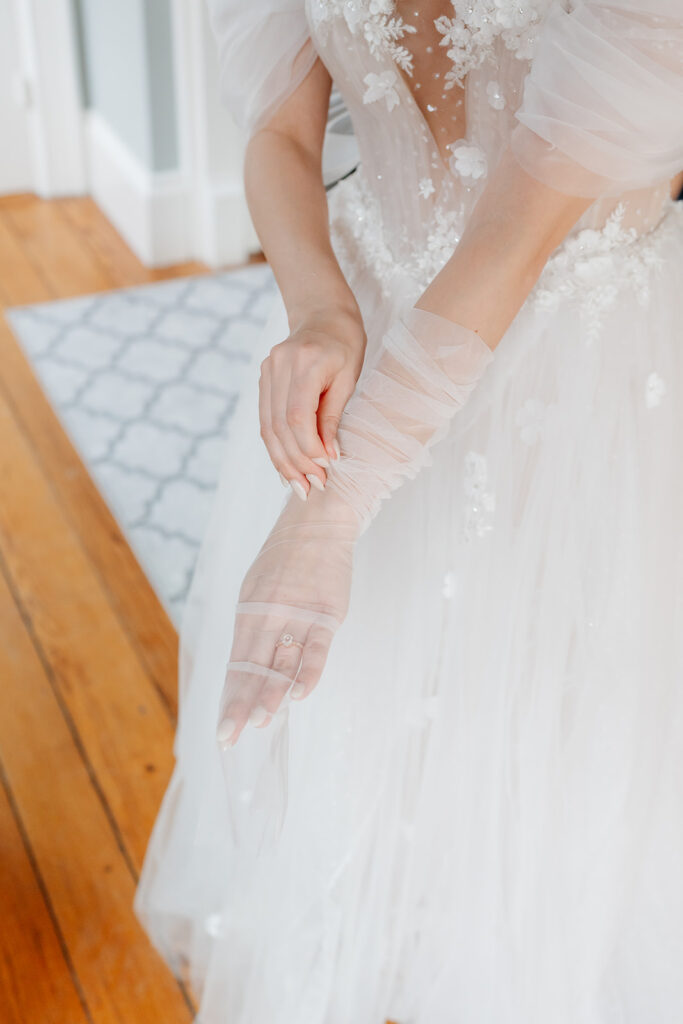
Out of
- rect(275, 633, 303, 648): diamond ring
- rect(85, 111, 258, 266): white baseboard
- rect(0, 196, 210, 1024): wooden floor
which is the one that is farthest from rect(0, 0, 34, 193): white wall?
rect(275, 633, 303, 648): diamond ring

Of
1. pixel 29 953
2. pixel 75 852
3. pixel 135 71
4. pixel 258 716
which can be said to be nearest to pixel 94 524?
pixel 75 852

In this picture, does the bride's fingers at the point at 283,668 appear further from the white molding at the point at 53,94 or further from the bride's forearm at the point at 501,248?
the white molding at the point at 53,94

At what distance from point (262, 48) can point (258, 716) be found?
73 cm

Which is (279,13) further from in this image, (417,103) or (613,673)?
(613,673)

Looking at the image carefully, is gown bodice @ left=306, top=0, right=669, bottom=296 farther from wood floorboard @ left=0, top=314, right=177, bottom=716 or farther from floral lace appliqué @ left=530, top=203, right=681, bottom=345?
wood floorboard @ left=0, top=314, right=177, bottom=716

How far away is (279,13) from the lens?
1.09m

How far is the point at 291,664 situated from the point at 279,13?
28.2 inches

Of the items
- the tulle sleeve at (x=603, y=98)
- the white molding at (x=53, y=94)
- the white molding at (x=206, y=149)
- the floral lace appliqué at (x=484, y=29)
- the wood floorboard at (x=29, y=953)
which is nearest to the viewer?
the tulle sleeve at (x=603, y=98)

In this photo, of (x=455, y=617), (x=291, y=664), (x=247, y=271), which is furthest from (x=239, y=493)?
(x=247, y=271)

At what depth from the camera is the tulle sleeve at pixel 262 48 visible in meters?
1.09

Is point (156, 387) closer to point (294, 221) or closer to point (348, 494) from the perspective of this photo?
point (294, 221)

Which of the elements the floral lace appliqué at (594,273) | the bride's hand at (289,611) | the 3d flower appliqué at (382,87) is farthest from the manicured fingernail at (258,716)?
the 3d flower appliqué at (382,87)

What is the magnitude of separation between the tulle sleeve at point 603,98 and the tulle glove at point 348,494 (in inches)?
6.4

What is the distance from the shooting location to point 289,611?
85cm
